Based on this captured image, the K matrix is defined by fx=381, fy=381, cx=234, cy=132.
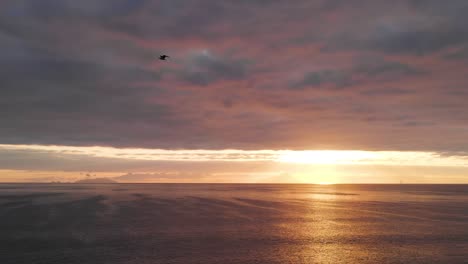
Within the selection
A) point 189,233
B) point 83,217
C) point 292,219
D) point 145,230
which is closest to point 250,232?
point 189,233

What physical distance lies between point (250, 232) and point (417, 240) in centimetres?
2337

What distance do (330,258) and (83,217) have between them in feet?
169

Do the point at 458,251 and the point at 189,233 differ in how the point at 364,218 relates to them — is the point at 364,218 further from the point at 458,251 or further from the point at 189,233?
the point at 189,233

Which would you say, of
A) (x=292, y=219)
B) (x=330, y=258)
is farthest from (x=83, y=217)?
(x=330, y=258)

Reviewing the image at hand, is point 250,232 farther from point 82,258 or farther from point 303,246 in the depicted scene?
point 82,258

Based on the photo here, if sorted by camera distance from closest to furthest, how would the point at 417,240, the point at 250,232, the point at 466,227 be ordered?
the point at 417,240
the point at 250,232
the point at 466,227

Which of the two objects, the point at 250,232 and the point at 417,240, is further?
the point at 250,232

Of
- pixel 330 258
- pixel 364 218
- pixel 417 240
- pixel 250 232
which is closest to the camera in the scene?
pixel 330 258

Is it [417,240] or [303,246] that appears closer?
[303,246]

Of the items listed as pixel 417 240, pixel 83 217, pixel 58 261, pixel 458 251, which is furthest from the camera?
pixel 83 217

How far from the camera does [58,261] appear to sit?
124ft

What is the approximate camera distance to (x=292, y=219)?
3007 inches

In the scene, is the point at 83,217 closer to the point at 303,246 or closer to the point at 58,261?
the point at 58,261

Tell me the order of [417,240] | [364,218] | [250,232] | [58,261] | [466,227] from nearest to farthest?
[58,261] < [417,240] < [250,232] < [466,227] < [364,218]
